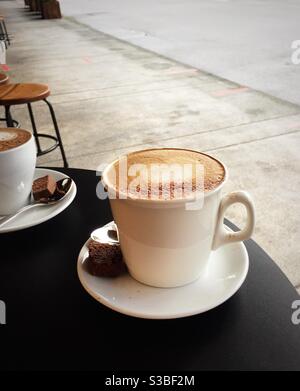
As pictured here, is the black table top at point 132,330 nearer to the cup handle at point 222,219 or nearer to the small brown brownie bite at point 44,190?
the cup handle at point 222,219

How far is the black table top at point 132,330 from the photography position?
54 centimetres

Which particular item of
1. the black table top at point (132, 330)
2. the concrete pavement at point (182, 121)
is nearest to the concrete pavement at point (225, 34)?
the concrete pavement at point (182, 121)

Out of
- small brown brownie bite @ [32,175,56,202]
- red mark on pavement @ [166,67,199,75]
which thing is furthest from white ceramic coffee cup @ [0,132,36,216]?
red mark on pavement @ [166,67,199,75]

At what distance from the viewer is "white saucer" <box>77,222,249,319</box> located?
1.90 feet

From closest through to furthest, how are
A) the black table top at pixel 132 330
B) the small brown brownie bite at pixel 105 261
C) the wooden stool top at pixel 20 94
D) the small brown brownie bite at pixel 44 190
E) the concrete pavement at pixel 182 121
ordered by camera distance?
the black table top at pixel 132 330, the small brown brownie bite at pixel 105 261, the small brown brownie bite at pixel 44 190, the wooden stool top at pixel 20 94, the concrete pavement at pixel 182 121

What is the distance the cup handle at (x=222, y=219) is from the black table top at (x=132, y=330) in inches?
3.3

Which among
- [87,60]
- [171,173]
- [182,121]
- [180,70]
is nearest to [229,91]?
[182,121]

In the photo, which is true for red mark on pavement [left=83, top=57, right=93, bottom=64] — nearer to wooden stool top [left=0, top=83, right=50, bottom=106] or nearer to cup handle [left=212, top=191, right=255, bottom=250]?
wooden stool top [left=0, top=83, right=50, bottom=106]

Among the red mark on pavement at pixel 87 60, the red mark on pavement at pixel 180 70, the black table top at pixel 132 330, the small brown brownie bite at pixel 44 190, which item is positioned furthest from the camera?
the red mark on pavement at pixel 87 60

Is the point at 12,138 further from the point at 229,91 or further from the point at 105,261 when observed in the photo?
the point at 229,91

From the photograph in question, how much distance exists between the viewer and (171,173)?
0.65 m

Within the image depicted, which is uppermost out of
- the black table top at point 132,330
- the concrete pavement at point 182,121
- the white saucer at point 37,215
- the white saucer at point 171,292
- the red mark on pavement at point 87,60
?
the white saucer at point 37,215

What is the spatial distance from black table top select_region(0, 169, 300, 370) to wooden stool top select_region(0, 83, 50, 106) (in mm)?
1895

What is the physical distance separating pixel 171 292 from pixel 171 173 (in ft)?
0.65
